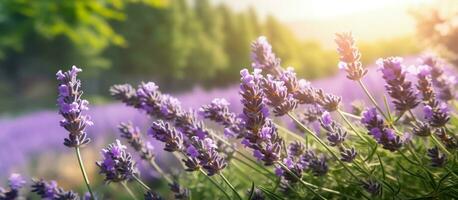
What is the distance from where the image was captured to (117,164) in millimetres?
1721

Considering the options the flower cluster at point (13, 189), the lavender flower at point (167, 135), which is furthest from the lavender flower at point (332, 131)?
the flower cluster at point (13, 189)

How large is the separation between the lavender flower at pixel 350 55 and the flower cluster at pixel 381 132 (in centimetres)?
16

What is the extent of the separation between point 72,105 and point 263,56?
69 centimetres

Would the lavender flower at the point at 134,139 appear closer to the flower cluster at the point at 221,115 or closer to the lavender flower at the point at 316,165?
the flower cluster at the point at 221,115

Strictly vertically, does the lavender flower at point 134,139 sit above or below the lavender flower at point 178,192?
above

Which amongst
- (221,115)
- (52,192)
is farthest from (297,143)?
(52,192)

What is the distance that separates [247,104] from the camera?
1.56 metres

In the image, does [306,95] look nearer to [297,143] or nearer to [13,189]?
[297,143]

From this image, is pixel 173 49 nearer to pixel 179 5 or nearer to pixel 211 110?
pixel 179 5

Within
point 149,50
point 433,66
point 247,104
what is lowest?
point 247,104

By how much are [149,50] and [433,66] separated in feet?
107

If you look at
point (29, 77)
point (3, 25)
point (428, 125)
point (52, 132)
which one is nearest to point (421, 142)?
point (428, 125)

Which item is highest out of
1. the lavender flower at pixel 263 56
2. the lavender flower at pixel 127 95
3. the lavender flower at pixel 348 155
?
the lavender flower at pixel 263 56

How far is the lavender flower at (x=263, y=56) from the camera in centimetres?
209
